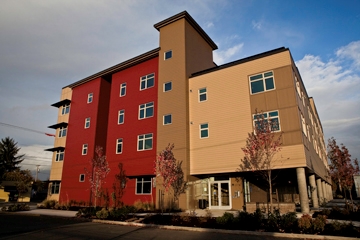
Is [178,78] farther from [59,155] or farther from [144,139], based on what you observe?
[59,155]

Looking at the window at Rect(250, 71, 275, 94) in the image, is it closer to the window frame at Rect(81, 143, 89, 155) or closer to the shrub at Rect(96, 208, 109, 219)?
the shrub at Rect(96, 208, 109, 219)

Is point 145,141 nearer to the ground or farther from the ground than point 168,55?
nearer to the ground

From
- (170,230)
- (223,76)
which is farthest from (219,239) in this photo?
(223,76)

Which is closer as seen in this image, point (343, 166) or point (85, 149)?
point (343, 166)

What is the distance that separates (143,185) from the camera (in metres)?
24.5

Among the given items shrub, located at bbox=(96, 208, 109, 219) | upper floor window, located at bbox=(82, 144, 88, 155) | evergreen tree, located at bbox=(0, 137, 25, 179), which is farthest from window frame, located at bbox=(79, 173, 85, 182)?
evergreen tree, located at bbox=(0, 137, 25, 179)

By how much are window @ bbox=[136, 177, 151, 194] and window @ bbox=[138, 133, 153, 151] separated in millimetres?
2741

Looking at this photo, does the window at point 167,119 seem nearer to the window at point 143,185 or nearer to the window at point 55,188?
the window at point 143,185

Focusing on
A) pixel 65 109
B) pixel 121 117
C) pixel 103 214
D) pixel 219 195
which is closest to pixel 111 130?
pixel 121 117

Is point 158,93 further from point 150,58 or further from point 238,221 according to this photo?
point 238,221

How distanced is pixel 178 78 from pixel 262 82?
750 cm

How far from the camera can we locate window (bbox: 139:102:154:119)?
2569 cm

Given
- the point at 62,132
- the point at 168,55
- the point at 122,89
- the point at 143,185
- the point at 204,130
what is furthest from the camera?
the point at 62,132

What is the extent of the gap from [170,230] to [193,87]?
13886 millimetres
